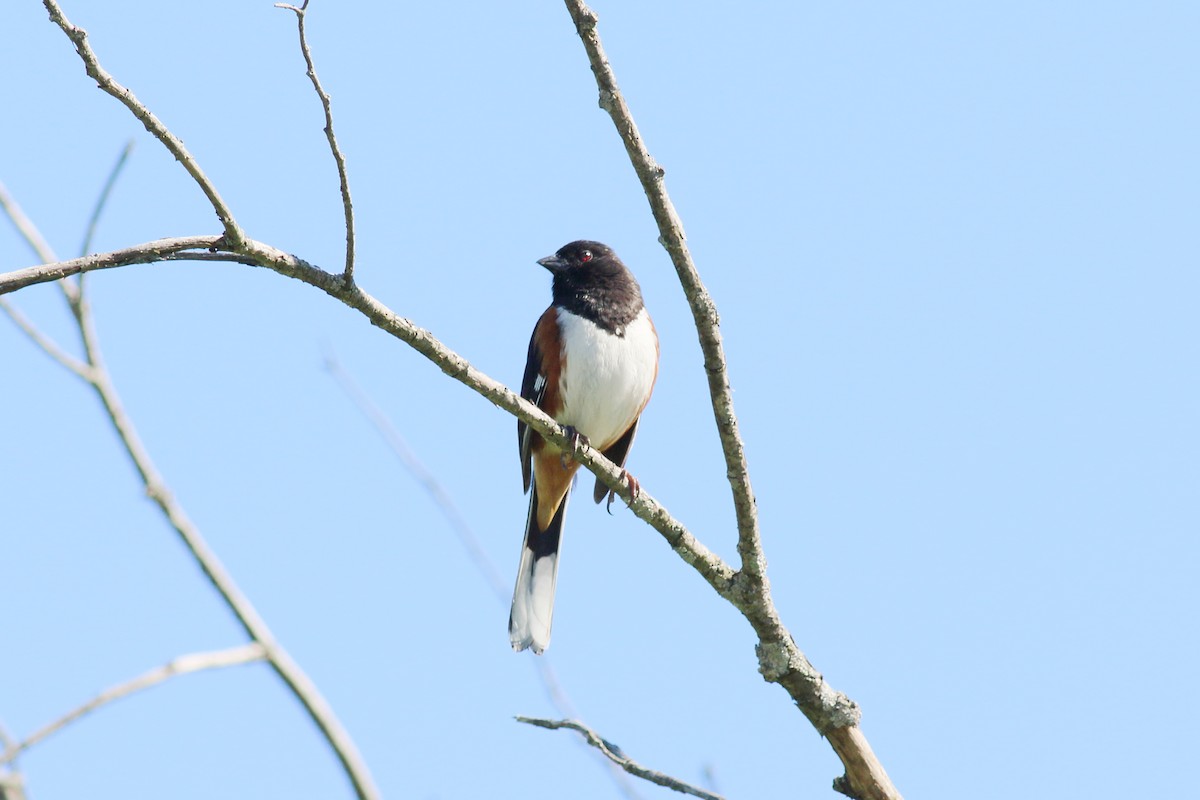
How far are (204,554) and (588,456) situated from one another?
5.40ft

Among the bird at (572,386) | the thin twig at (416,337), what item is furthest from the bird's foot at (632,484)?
the bird at (572,386)

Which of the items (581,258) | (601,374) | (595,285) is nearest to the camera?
(601,374)

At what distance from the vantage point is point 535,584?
580cm

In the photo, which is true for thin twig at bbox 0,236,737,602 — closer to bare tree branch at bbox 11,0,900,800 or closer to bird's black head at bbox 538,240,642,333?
bare tree branch at bbox 11,0,900,800

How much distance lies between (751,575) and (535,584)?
2.34 m

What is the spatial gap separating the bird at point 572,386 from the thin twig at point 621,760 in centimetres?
231

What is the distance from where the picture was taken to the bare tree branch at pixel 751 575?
10.2 feet

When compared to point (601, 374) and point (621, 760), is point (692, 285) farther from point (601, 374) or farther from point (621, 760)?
point (601, 374)

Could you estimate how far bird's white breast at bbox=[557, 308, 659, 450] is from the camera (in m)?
5.69

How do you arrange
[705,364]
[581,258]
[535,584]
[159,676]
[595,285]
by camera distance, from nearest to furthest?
[159,676]
[705,364]
[535,584]
[595,285]
[581,258]

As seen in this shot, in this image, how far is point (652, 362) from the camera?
5.93 meters

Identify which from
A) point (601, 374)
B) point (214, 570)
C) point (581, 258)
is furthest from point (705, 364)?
point (581, 258)

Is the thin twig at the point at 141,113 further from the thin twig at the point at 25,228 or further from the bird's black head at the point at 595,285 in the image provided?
the bird's black head at the point at 595,285

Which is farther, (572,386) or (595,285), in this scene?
(595,285)
